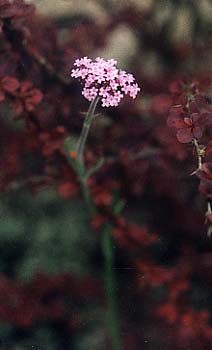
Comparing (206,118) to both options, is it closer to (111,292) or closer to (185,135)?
(185,135)

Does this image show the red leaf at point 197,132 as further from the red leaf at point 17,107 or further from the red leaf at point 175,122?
the red leaf at point 17,107

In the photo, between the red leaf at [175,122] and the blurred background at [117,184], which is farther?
the blurred background at [117,184]

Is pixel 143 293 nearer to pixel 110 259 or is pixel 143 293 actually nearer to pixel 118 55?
pixel 110 259

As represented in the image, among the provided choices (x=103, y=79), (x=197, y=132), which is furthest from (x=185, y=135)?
(x=103, y=79)

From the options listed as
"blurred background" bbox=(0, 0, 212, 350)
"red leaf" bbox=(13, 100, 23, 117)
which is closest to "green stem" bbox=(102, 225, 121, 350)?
"blurred background" bbox=(0, 0, 212, 350)

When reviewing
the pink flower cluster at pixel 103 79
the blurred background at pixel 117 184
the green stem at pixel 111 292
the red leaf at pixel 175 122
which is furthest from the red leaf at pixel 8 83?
the green stem at pixel 111 292

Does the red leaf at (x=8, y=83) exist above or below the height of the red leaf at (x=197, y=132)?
above

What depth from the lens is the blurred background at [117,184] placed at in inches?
58.7

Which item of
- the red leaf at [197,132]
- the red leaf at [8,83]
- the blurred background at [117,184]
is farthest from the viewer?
the blurred background at [117,184]

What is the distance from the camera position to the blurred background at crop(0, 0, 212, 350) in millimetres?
1492

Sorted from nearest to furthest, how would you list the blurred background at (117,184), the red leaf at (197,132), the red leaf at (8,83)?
1. the red leaf at (197,132)
2. the red leaf at (8,83)
3. the blurred background at (117,184)

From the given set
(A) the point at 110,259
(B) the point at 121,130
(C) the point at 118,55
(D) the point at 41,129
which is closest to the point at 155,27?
(C) the point at 118,55

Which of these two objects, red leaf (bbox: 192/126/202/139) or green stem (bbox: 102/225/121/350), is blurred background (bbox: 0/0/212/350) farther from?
red leaf (bbox: 192/126/202/139)

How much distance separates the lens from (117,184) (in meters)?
1.64
